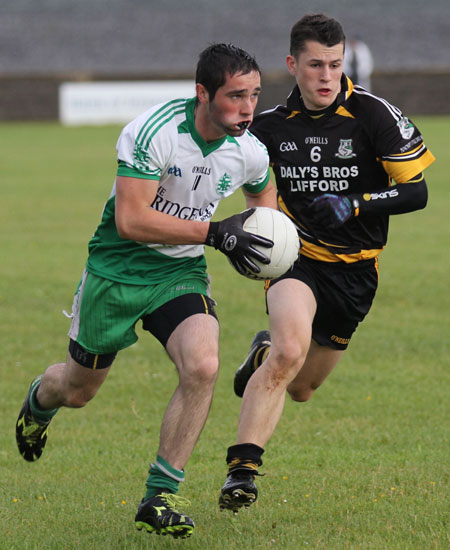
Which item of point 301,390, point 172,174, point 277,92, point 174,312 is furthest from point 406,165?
point 277,92

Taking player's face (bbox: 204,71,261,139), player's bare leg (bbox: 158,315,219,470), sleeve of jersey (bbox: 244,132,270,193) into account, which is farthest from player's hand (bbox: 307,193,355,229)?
player's bare leg (bbox: 158,315,219,470)

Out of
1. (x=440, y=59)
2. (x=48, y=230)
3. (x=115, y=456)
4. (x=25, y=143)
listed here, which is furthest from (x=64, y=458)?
(x=440, y=59)

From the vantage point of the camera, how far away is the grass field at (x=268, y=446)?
5344 millimetres

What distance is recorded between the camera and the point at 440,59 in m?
50.5

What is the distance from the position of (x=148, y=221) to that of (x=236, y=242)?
1.46 ft

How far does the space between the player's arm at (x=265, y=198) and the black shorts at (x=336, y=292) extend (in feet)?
1.77

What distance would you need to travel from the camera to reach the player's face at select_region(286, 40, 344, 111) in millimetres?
6230

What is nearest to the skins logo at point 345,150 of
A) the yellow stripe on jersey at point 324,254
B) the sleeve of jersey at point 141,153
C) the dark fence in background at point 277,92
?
the yellow stripe on jersey at point 324,254

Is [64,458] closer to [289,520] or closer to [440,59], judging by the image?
[289,520]

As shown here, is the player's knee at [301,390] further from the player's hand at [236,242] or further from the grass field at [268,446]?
the player's hand at [236,242]

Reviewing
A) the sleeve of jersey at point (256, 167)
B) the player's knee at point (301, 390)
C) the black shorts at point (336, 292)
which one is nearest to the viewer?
the sleeve of jersey at point (256, 167)

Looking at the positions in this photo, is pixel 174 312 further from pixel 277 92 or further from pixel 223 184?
pixel 277 92

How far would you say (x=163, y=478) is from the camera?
17.0 feet

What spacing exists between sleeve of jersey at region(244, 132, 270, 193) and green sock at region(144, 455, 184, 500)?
63.9 inches
